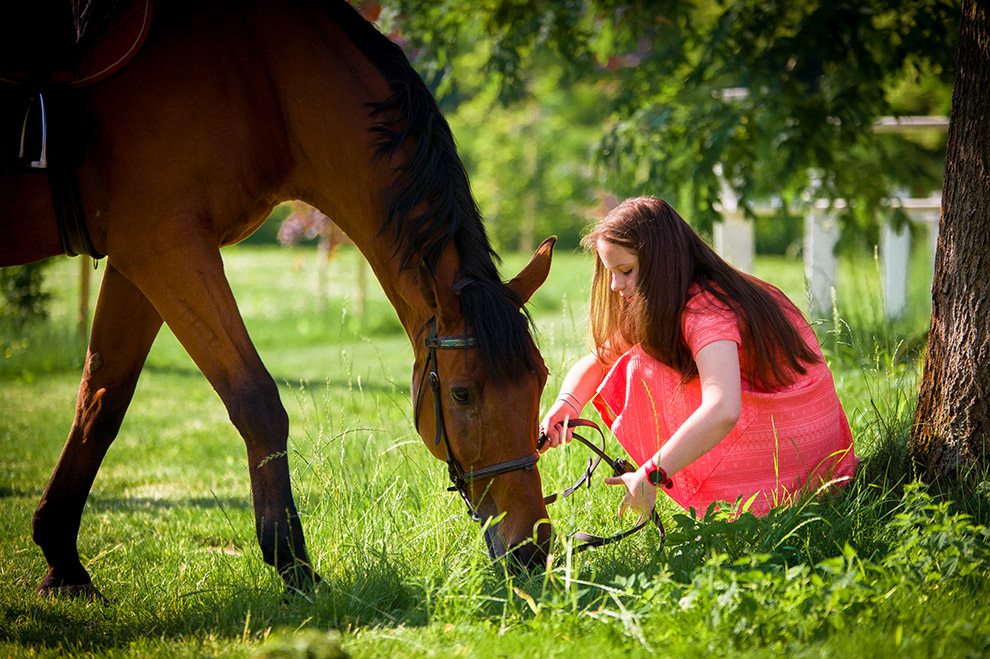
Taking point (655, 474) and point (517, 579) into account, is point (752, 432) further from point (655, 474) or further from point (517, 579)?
point (517, 579)

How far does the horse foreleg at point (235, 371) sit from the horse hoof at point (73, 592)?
2.67 ft

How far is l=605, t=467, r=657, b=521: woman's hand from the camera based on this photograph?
91.7 inches

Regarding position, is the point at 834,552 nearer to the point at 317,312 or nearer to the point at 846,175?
the point at 846,175

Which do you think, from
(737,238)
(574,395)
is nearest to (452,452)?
(574,395)

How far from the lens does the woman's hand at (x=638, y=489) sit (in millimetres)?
2330

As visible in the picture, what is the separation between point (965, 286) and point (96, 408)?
10.3 ft

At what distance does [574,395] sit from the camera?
291cm

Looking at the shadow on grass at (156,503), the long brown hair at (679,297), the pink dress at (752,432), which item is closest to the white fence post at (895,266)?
the pink dress at (752,432)

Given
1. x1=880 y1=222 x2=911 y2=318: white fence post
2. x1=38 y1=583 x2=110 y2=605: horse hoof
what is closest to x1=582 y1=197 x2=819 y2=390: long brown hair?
x1=38 y1=583 x2=110 y2=605: horse hoof

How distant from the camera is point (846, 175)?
5566 mm

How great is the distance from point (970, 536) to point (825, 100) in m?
3.48

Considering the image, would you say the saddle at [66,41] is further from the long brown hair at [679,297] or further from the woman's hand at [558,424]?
the woman's hand at [558,424]

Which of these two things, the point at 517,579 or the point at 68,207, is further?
the point at 68,207

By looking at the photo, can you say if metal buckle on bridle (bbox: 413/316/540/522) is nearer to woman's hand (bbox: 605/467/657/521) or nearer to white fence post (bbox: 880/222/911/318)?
woman's hand (bbox: 605/467/657/521)
